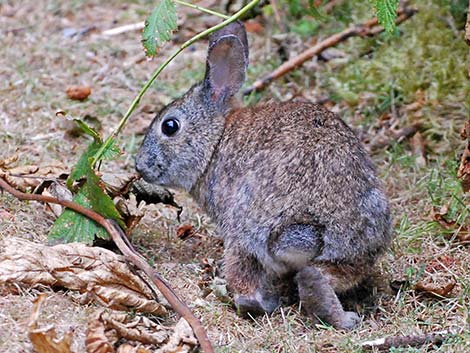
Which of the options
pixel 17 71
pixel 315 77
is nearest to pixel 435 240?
pixel 315 77

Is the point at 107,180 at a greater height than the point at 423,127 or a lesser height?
greater

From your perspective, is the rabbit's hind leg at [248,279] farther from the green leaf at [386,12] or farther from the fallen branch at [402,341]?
the green leaf at [386,12]

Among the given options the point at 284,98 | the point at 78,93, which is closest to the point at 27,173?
the point at 78,93

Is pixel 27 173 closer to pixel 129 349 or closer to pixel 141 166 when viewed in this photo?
pixel 141 166

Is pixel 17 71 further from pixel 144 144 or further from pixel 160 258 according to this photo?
pixel 160 258

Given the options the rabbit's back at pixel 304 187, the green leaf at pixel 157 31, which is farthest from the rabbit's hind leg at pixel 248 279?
the green leaf at pixel 157 31
